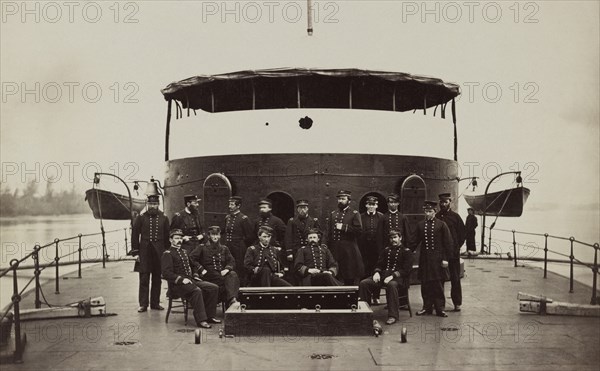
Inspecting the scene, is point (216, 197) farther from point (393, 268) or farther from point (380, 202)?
point (393, 268)

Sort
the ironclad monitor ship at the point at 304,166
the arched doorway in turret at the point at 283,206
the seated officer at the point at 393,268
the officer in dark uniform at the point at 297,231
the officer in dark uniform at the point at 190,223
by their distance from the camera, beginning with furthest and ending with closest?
the arched doorway in turret at the point at 283,206, the ironclad monitor ship at the point at 304,166, the officer in dark uniform at the point at 190,223, the officer in dark uniform at the point at 297,231, the seated officer at the point at 393,268

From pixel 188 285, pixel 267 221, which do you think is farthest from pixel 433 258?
pixel 188 285

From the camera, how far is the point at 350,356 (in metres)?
8.39

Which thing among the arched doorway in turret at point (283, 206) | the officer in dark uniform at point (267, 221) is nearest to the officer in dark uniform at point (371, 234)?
the officer in dark uniform at point (267, 221)

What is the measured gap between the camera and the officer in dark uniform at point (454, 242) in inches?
469

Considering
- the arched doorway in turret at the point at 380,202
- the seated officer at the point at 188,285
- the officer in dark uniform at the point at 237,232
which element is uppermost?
the arched doorway in turret at the point at 380,202

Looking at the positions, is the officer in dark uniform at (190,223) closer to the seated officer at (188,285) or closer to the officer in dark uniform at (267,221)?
the officer in dark uniform at (267,221)

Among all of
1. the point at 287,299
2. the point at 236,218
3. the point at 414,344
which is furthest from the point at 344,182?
the point at 414,344

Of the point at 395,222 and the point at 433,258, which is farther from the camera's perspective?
the point at 395,222

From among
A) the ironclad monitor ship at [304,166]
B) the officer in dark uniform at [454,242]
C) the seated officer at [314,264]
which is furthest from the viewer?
the ironclad monitor ship at [304,166]

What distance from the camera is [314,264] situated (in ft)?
37.4

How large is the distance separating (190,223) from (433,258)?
4.83 metres

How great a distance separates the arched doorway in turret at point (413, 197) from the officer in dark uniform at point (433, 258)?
3.01 m

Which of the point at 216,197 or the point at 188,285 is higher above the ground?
the point at 216,197
